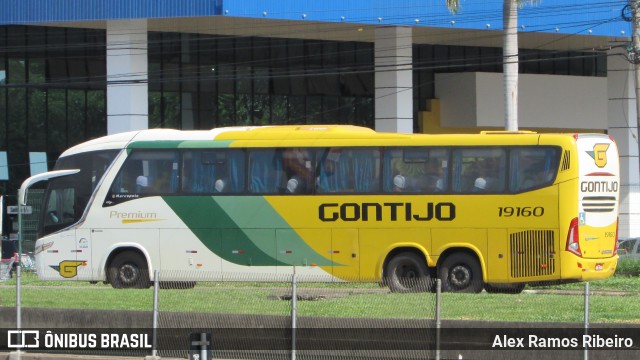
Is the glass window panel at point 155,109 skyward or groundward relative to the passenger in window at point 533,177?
skyward

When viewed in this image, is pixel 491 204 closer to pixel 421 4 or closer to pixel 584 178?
pixel 584 178

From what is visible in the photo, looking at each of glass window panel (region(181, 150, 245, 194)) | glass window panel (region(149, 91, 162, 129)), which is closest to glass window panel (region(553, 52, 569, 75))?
glass window panel (region(149, 91, 162, 129))

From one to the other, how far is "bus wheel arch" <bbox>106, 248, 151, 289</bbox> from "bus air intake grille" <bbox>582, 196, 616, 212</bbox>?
31.2 ft

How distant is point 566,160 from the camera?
22844 millimetres

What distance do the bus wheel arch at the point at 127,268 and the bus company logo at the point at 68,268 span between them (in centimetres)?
66

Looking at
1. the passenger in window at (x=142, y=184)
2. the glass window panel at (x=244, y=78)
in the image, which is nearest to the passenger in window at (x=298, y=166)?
the passenger in window at (x=142, y=184)

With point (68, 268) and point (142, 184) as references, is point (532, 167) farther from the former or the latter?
point (68, 268)

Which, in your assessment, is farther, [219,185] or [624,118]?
[624,118]

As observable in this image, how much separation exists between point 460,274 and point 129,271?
24.1 feet

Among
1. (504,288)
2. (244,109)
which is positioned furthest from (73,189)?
(244,109)

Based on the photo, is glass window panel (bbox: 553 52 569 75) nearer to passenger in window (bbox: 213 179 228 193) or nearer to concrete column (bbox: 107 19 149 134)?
concrete column (bbox: 107 19 149 134)

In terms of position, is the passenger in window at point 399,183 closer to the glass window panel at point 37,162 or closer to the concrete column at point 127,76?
the concrete column at point 127,76

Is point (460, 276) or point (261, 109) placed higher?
point (261, 109)

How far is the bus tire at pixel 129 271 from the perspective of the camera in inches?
976
